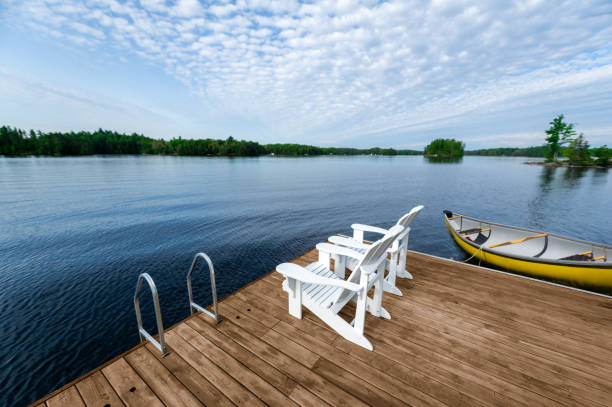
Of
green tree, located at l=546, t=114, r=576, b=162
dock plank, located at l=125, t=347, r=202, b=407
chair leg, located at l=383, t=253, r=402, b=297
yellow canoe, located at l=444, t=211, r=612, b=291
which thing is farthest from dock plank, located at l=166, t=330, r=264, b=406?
green tree, located at l=546, t=114, r=576, b=162

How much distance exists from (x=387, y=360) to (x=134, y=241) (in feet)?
37.4

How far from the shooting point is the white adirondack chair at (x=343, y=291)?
2.81 meters

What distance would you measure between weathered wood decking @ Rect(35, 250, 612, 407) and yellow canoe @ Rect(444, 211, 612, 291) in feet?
8.99

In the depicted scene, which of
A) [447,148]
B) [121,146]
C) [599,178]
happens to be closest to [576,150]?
[599,178]

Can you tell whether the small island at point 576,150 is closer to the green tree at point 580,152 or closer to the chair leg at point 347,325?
the green tree at point 580,152

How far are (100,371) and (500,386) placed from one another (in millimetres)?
4391

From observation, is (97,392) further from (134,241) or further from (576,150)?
(576,150)

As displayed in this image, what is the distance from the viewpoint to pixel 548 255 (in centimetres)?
761

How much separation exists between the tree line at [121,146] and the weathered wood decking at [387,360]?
10732 cm

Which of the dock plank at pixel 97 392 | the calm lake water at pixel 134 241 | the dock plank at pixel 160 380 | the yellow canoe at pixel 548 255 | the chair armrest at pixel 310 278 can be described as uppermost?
the chair armrest at pixel 310 278

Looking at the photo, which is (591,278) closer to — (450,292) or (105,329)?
(450,292)

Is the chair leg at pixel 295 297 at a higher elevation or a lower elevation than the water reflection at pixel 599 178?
higher

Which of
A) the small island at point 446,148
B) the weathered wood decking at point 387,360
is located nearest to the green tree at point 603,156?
the small island at point 446,148

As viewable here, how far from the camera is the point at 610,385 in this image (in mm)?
2475
